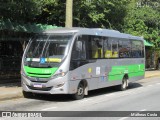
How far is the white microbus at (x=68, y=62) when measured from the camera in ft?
48.4

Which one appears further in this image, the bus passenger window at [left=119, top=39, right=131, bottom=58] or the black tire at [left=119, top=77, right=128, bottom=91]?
the black tire at [left=119, top=77, right=128, bottom=91]

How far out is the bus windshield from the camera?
49.0ft

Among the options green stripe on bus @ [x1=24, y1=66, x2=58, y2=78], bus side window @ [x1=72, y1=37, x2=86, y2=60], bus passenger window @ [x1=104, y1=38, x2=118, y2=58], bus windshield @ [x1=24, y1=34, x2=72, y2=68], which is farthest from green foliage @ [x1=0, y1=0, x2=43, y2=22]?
bus passenger window @ [x1=104, y1=38, x2=118, y2=58]

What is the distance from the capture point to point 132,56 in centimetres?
2108

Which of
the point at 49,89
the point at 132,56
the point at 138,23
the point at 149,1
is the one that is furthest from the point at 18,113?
the point at 149,1

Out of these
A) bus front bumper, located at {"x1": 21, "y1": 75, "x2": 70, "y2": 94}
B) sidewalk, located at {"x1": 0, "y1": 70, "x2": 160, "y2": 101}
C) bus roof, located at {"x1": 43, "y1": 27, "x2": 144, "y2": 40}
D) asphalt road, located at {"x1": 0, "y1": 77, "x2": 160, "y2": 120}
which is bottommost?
asphalt road, located at {"x1": 0, "y1": 77, "x2": 160, "y2": 120}

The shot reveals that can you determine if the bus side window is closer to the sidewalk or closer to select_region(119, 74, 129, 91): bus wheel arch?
the sidewalk

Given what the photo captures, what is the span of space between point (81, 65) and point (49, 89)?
1.65m

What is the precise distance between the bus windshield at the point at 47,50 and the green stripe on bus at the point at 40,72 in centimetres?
15

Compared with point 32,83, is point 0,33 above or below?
above

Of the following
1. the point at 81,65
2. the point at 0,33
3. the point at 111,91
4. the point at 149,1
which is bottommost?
the point at 111,91

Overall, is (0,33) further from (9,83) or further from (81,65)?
(81,65)

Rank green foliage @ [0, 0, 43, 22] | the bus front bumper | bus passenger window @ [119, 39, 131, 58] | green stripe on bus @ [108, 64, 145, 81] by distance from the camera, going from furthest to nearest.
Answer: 1. bus passenger window @ [119, 39, 131, 58]
2. green stripe on bus @ [108, 64, 145, 81]
3. green foliage @ [0, 0, 43, 22]
4. the bus front bumper

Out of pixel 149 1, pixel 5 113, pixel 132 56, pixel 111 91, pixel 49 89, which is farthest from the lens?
pixel 149 1
